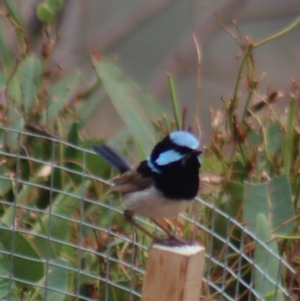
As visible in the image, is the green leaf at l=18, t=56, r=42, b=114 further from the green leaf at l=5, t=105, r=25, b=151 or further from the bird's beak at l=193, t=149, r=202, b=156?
the bird's beak at l=193, t=149, r=202, b=156

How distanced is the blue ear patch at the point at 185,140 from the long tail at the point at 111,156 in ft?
1.09

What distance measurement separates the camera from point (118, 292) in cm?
227

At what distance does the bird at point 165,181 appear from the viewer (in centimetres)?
210

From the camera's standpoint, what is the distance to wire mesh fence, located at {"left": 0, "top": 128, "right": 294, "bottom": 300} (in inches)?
85.0

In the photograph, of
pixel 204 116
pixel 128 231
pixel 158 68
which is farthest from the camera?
pixel 158 68

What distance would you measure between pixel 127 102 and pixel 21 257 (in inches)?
25.6

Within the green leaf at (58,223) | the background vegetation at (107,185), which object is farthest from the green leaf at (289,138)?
the green leaf at (58,223)

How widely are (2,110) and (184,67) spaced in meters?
2.61

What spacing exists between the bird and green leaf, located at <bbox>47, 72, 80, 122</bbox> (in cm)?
47

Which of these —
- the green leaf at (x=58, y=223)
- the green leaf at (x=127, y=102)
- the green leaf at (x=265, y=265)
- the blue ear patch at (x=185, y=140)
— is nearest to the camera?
the green leaf at (x=265, y=265)

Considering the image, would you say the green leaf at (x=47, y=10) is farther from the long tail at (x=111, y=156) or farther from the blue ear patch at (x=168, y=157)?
the blue ear patch at (x=168, y=157)

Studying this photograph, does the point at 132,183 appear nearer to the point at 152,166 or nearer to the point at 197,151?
the point at 152,166

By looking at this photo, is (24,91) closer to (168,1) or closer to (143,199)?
(143,199)

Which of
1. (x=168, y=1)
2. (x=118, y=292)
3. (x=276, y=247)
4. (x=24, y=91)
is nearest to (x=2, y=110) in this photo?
(x=24, y=91)
